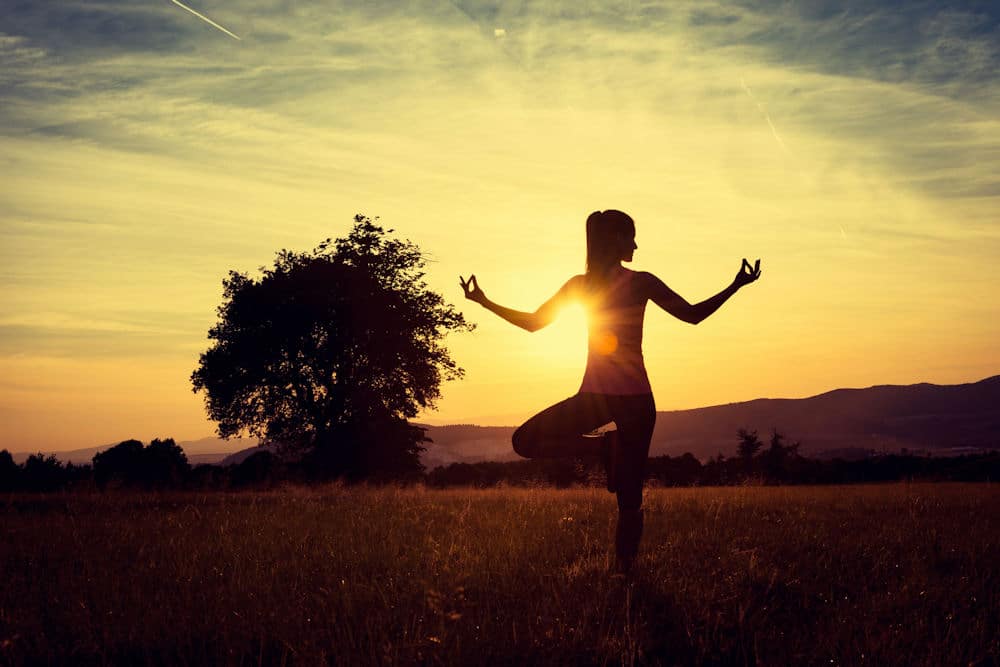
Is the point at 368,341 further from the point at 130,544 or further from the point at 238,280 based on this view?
the point at 130,544

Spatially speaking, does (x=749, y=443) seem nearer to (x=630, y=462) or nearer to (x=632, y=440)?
(x=630, y=462)

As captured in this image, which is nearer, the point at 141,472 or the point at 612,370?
the point at 612,370

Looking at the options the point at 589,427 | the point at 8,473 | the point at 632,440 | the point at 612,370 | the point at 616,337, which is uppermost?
the point at 616,337

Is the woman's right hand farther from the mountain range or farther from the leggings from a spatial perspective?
the mountain range

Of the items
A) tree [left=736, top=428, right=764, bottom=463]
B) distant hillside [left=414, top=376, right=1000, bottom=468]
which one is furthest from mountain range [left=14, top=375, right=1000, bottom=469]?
tree [left=736, top=428, right=764, bottom=463]

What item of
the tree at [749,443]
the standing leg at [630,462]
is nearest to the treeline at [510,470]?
the standing leg at [630,462]

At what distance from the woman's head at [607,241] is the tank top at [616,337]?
12 centimetres

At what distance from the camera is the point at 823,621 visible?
504 cm

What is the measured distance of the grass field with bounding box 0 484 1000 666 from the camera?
430 centimetres

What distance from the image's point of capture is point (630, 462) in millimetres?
6520

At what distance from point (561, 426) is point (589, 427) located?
9.8 inches

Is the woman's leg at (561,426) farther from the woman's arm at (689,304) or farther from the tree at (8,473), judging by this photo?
the tree at (8,473)

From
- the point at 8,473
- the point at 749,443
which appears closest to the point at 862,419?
the point at 749,443

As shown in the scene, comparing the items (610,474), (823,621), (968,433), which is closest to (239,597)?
(610,474)
